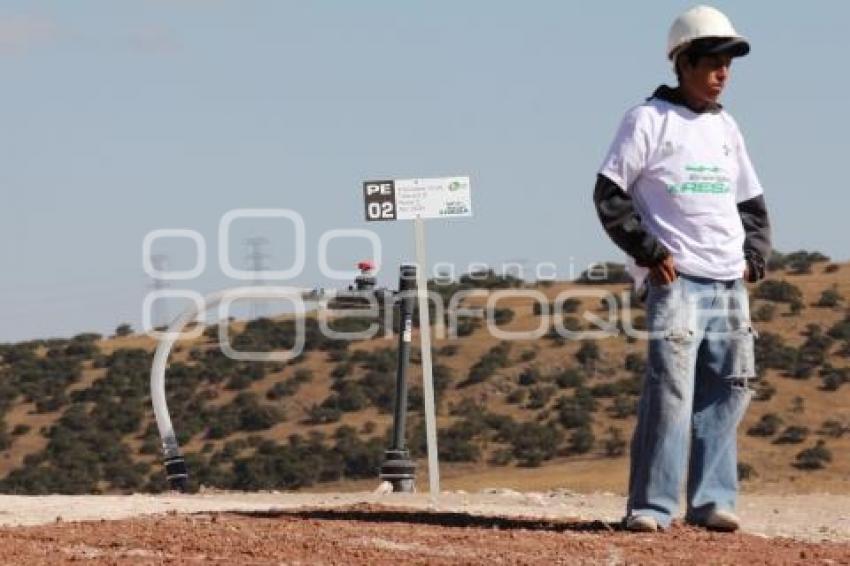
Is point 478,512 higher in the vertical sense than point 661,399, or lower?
lower

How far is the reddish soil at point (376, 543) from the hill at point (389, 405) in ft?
70.1

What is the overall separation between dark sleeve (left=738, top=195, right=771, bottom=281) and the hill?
20986 millimetres

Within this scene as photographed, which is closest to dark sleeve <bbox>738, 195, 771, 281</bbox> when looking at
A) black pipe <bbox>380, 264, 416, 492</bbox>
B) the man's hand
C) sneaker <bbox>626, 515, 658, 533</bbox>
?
the man's hand

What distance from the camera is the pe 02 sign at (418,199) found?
14.3 m

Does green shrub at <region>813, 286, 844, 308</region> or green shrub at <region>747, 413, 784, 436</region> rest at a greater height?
green shrub at <region>813, 286, 844, 308</region>

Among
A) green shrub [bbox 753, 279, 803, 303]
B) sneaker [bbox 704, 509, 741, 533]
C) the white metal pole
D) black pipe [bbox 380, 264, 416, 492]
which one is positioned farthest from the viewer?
green shrub [bbox 753, 279, 803, 303]

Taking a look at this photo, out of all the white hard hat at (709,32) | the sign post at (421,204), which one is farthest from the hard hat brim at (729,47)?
the sign post at (421,204)

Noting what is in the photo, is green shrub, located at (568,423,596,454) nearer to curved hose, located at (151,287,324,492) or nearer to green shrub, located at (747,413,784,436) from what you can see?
green shrub, located at (747,413,784,436)

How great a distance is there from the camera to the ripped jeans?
33.5ft

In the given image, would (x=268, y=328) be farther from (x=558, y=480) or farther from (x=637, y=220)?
(x=637, y=220)

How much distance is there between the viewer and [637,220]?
10.1 meters

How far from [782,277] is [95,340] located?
1950 cm

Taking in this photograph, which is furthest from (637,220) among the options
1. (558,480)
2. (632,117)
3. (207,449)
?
(207,449)

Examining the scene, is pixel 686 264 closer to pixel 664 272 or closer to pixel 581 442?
pixel 664 272
